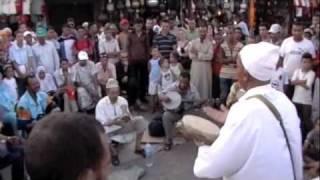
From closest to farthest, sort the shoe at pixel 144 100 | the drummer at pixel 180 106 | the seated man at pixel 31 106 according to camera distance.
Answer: the seated man at pixel 31 106 < the drummer at pixel 180 106 < the shoe at pixel 144 100

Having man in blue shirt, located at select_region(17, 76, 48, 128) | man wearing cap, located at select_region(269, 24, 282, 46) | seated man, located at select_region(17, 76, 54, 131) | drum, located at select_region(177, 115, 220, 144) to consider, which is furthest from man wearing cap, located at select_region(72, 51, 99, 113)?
drum, located at select_region(177, 115, 220, 144)

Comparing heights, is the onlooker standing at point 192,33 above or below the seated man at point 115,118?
above

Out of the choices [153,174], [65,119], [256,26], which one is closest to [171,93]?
[153,174]

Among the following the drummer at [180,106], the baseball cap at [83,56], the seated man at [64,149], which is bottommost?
the drummer at [180,106]

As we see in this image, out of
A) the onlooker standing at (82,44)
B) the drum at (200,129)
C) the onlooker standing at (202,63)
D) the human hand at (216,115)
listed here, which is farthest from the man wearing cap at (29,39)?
the human hand at (216,115)

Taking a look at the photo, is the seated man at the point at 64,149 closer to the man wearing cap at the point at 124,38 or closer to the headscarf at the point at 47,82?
the headscarf at the point at 47,82

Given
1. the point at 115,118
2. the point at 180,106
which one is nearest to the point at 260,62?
the point at 115,118

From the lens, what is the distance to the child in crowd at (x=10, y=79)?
934 cm

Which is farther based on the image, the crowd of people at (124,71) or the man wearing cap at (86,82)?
the man wearing cap at (86,82)

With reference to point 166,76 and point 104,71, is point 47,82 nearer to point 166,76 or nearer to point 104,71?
point 104,71

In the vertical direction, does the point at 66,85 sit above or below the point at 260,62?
below

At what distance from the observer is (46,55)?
37.8ft

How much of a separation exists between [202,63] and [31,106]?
3.90 m

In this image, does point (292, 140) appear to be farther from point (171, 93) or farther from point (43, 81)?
point (43, 81)
